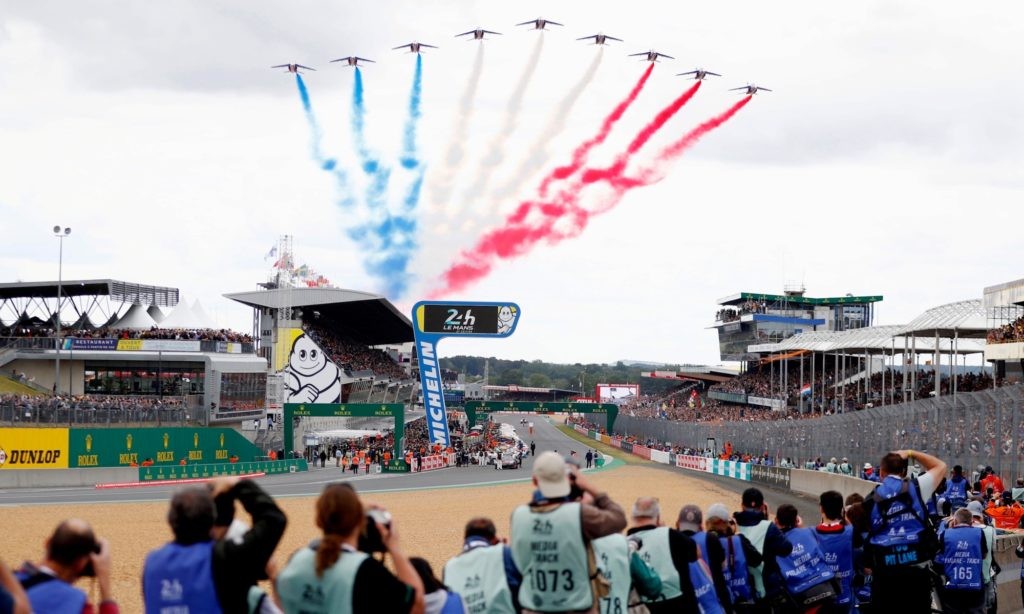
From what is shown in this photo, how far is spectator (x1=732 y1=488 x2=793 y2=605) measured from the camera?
9133 millimetres

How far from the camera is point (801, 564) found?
9422mm

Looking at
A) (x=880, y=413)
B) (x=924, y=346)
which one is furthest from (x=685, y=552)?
(x=924, y=346)

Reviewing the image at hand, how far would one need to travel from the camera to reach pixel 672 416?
10044 cm

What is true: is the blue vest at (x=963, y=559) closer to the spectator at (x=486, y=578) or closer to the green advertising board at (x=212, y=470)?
the spectator at (x=486, y=578)

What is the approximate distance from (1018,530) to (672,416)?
83015 millimetres

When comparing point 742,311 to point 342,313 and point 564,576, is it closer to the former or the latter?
point 342,313

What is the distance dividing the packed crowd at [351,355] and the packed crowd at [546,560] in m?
73.3

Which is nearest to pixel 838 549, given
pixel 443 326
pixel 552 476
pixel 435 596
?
pixel 552 476

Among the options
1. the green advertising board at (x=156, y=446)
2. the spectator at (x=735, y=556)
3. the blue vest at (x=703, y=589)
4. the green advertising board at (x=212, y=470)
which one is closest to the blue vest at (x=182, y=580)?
the blue vest at (x=703, y=589)

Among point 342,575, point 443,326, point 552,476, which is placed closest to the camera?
point 342,575

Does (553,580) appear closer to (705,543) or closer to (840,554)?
(705,543)

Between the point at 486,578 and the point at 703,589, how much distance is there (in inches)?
72.6

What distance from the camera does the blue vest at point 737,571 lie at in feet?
29.0

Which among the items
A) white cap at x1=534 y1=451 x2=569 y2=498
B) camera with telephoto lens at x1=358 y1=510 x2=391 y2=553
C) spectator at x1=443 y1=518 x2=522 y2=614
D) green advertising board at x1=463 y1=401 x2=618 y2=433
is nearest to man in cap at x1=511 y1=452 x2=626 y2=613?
white cap at x1=534 y1=451 x2=569 y2=498
